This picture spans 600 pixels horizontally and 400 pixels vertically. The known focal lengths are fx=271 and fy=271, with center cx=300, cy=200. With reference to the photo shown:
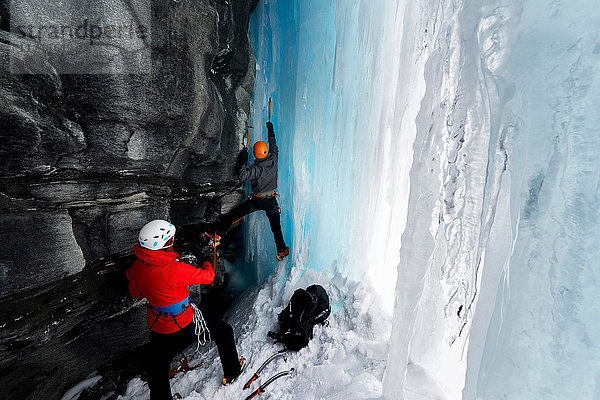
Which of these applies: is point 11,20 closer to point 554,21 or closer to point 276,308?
point 554,21

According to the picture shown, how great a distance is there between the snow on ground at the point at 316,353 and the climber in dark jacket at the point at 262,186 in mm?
888

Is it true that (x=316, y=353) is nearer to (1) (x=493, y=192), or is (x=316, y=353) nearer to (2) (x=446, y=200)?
(2) (x=446, y=200)

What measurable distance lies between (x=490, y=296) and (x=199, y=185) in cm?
376

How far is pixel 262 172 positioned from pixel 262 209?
2.21 feet

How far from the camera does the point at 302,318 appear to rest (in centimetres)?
356

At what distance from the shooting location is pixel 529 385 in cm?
128

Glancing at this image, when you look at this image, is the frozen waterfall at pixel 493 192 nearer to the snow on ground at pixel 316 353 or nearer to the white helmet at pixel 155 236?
the snow on ground at pixel 316 353

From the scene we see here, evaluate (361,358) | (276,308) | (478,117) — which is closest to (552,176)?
(478,117)

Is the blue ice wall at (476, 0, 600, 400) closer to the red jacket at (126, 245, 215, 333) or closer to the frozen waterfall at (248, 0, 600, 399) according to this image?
the frozen waterfall at (248, 0, 600, 399)

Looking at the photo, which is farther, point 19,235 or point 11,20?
point 19,235

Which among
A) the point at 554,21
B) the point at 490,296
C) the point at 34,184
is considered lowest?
the point at 490,296

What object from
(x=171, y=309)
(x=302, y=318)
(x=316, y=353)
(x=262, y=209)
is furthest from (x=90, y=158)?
(x=316, y=353)

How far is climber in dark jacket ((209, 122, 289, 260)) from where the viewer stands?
4230 mm

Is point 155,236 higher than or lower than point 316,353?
higher
